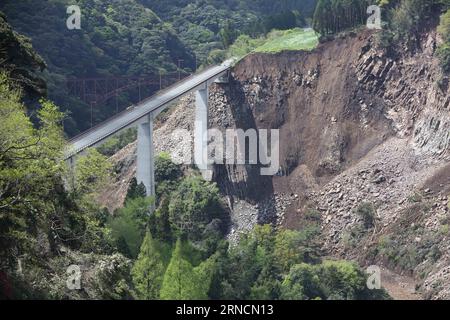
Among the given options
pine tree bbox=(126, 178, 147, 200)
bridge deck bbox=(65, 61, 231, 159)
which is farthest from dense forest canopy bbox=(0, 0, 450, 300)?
bridge deck bbox=(65, 61, 231, 159)

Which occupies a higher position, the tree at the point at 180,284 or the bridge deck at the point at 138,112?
the bridge deck at the point at 138,112

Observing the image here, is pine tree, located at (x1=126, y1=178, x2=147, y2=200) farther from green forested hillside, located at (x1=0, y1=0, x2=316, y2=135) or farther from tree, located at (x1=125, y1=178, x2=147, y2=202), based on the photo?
green forested hillside, located at (x1=0, y1=0, x2=316, y2=135)

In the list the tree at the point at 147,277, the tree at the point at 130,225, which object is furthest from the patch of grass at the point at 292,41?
the tree at the point at 147,277

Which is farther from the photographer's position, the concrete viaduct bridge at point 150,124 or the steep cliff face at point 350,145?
the steep cliff face at point 350,145

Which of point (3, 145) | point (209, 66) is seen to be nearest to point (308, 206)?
point (209, 66)

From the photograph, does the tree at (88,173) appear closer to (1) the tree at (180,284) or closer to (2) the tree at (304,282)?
(1) the tree at (180,284)

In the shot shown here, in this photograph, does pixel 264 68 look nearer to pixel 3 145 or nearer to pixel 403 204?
pixel 403 204

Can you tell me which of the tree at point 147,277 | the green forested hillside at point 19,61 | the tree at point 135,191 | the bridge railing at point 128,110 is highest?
the green forested hillside at point 19,61
